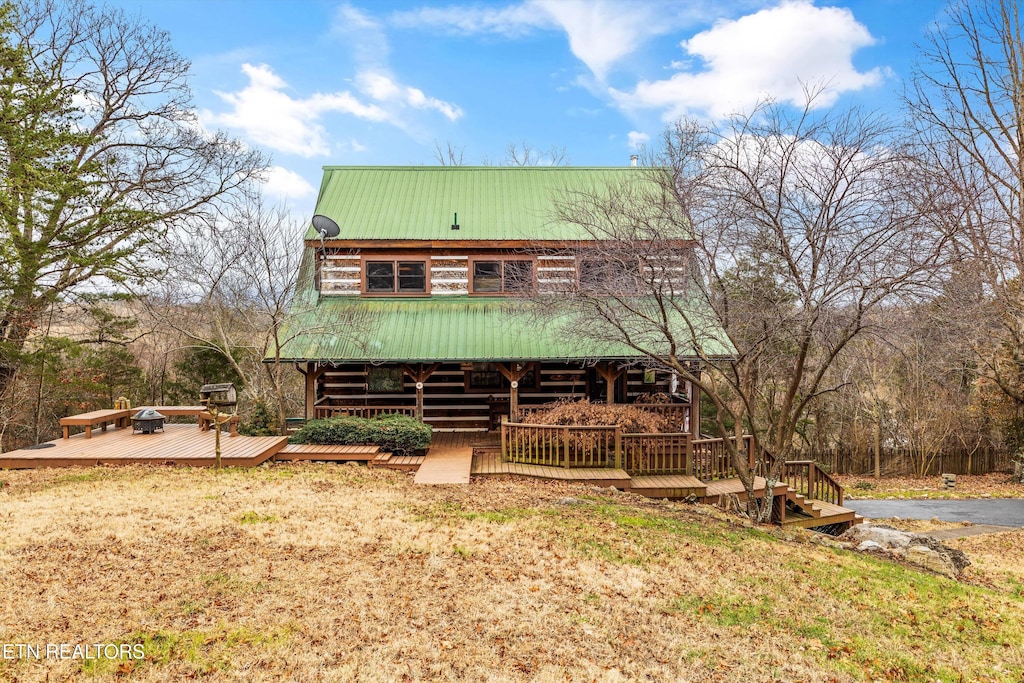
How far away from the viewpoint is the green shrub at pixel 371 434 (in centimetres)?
1419

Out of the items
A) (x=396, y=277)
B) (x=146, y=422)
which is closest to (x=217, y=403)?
(x=146, y=422)

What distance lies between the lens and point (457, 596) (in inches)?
257

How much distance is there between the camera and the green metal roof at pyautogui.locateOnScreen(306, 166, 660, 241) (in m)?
18.3

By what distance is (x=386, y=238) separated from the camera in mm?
17797

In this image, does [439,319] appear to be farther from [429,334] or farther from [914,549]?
[914,549]

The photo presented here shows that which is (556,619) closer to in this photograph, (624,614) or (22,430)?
(624,614)

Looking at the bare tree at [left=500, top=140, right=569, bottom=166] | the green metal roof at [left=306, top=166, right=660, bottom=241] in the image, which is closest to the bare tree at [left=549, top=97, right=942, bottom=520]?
the green metal roof at [left=306, top=166, right=660, bottom=241]

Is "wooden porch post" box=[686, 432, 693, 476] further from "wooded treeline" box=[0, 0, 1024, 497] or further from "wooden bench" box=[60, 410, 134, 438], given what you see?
"wooden bench" box=[60, 410, 134, 438]

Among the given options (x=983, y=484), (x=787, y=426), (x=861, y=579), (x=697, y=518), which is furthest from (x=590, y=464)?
(x=983, y=484)

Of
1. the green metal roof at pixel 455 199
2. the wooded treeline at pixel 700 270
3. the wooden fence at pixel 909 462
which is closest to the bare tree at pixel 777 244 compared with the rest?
the wooded treeline at pixel 700 270

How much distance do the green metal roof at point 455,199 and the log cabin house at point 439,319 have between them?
66mm

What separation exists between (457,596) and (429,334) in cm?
1040

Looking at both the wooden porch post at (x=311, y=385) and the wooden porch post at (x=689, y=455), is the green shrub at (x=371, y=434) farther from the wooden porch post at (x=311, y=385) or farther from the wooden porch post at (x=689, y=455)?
the wooden porch post at (x=689, y=455)

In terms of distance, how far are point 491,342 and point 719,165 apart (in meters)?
8.01
